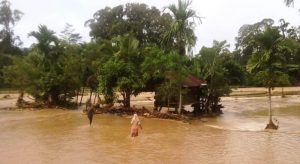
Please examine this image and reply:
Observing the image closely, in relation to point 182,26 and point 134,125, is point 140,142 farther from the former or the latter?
point 182,26

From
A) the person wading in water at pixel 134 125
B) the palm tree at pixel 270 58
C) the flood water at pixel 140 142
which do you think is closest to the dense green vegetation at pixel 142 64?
the palm tree at pixel 270 58

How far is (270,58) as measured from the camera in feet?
73.3

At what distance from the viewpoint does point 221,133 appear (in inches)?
800

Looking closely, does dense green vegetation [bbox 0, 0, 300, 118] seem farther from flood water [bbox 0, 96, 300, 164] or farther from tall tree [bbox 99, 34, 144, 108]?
flood water [bbox 0, 96, 300, 164]

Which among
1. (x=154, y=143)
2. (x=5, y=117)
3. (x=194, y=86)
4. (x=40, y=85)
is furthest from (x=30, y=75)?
(x=154, y=143)

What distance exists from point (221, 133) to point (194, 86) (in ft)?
28.6

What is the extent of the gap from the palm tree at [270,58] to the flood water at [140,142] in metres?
3.12

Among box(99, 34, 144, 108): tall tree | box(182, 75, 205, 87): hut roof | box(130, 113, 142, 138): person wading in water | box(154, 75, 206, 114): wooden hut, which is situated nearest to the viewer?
box(130, 113, 142, 138): person wading in water

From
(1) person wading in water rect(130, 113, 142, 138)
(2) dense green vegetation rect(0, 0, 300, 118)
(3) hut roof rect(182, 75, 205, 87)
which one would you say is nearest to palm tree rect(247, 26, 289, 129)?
(2) dense green vegetation rect(0, 0, 300, 118)

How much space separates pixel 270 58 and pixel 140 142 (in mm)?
9126

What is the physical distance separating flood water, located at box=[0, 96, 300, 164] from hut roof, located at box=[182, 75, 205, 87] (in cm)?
273

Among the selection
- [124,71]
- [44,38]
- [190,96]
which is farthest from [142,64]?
[44,38]

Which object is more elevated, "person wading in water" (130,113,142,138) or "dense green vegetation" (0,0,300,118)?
"dense green vegetation" (0,0,300,118)

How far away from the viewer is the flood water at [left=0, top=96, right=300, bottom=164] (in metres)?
14.4
